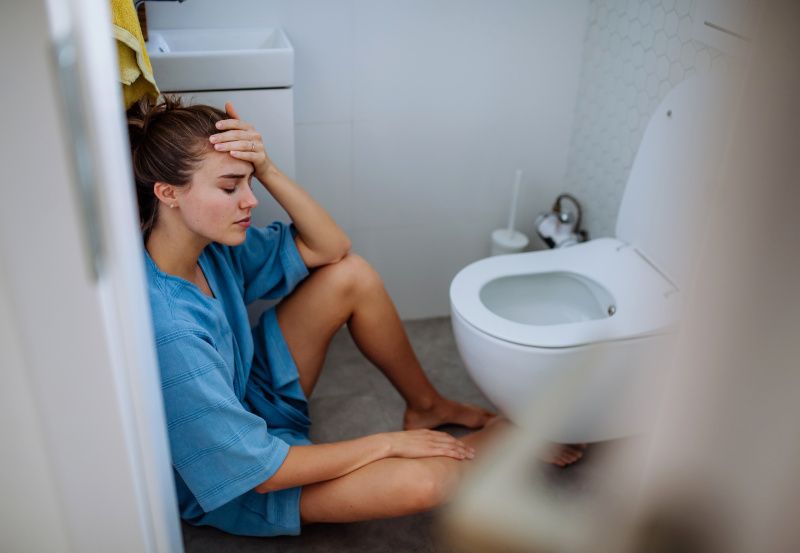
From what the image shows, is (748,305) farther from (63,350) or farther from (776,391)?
(63,350)

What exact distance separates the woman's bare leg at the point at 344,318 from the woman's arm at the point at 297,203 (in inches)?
1.7

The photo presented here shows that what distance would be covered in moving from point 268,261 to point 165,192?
335mm

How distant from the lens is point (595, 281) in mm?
1695

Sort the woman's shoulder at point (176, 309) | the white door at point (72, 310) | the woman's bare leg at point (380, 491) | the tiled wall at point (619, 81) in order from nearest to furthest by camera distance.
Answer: the white door at point (72, 310) < the woman's shoulder at point (176, 309) < the woman's bare leg at point (380, 491) < the tiled wall at point (619, 81)

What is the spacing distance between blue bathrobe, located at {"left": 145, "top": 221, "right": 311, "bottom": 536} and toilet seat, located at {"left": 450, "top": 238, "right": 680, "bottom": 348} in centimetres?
37

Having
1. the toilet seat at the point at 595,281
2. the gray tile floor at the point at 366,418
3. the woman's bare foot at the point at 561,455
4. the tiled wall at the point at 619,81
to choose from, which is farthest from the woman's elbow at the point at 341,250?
the tiled wall at the point at 619,81

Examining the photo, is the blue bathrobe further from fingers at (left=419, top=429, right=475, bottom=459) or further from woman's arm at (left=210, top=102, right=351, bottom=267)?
fingers at (left=419, top=429, right=475, bottom=459)

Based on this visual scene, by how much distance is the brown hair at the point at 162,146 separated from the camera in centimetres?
122

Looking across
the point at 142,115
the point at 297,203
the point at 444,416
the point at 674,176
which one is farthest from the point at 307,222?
the point at 674,176

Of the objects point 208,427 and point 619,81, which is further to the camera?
point 619,81

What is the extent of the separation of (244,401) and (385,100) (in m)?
0.87

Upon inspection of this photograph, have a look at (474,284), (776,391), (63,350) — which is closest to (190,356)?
(63,350)

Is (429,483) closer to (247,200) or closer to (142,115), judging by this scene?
(247,200)

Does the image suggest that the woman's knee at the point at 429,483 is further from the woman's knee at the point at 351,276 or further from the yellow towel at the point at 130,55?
the yellow towel at the point at 130,55
